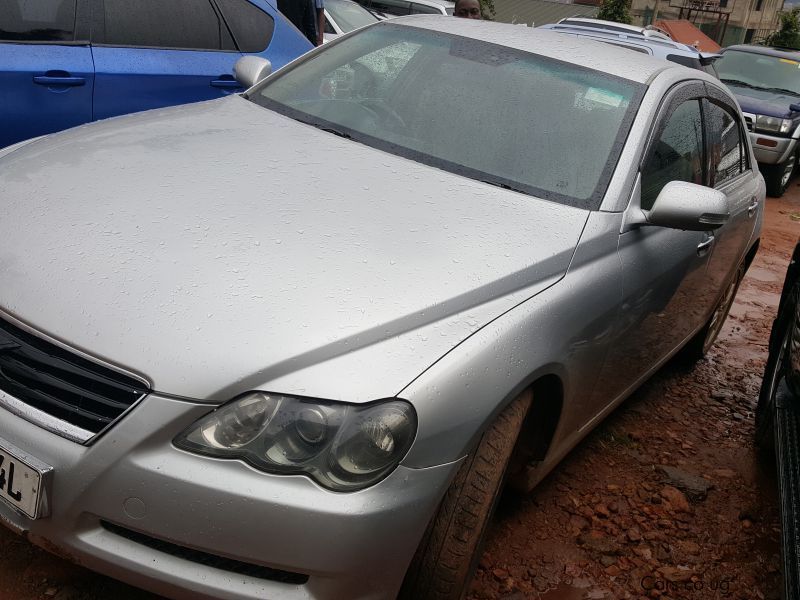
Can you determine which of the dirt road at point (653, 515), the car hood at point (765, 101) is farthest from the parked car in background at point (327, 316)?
the car hood at point (765, 101)

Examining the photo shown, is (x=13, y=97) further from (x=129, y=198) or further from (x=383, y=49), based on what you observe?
(x=129, y=198)

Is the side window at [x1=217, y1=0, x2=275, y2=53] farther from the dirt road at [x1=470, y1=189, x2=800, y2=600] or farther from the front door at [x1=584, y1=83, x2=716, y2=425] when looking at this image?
the dirt road at [x1=470, y1=189, x2=800, y2=600]

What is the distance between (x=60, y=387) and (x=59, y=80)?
254 centimetres

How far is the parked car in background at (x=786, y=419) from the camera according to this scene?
246 cm

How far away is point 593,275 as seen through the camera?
2.59m

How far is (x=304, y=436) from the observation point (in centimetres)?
184

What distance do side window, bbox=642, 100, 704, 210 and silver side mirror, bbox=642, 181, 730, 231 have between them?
7.0 inches

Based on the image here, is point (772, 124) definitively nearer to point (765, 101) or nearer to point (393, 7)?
point (765, 101)

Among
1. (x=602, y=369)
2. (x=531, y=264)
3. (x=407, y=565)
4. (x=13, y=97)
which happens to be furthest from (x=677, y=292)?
(x=13, y=97)

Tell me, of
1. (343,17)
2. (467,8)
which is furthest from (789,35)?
(467,8)

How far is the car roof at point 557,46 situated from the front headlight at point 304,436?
77.4 inches

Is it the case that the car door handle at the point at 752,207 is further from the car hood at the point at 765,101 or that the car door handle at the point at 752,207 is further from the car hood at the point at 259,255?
the car hood at the point at 765,101

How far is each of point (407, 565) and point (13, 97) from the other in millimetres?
2976

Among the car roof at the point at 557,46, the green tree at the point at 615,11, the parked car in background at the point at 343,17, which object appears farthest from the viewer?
the green tree at the point at 615,11
